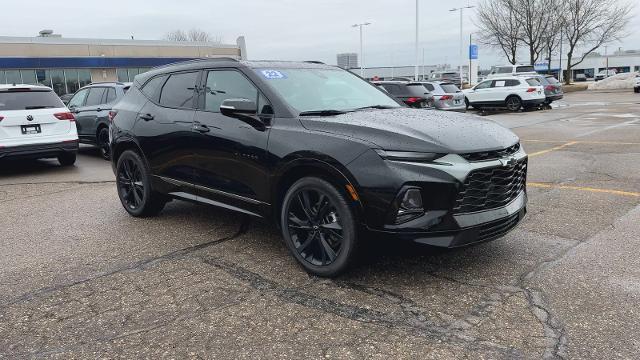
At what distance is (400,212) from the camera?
353 cm

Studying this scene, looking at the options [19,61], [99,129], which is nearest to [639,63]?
[19,61]

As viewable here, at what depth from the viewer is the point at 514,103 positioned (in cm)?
2339

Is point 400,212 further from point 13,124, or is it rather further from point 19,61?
point 19,61

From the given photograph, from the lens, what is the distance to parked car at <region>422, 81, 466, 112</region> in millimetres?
17720

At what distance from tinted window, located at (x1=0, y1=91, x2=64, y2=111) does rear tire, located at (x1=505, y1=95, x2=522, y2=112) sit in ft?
63.0

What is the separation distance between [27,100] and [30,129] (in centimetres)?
56

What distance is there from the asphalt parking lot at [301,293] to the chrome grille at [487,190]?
396 mm

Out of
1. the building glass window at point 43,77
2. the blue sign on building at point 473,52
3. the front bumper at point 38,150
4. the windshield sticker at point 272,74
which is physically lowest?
the front bumper at point 38,150

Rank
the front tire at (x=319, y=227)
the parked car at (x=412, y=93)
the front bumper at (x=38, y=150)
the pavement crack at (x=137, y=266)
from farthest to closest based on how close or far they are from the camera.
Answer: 1. the parked car at (x=412, y=93)
2. the front bumper at (x=38, y=150)
3. the pavement crack at (x=137, y=266)
4. the front tire at (x=319, y=227)

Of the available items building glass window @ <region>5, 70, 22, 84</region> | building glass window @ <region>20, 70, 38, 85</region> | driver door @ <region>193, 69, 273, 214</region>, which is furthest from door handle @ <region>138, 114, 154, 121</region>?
building glass window @ <region>20, 70, 38, 85</region>

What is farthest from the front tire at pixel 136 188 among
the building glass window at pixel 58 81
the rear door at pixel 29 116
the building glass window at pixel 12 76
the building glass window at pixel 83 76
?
the building glass window at pixel 83 76

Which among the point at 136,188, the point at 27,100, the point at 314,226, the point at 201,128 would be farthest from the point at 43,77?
the point at 314,226

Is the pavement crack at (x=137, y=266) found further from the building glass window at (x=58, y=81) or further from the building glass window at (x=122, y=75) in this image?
the building glass window at (x=122, y=75)

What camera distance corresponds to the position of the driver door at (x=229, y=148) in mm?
4348
